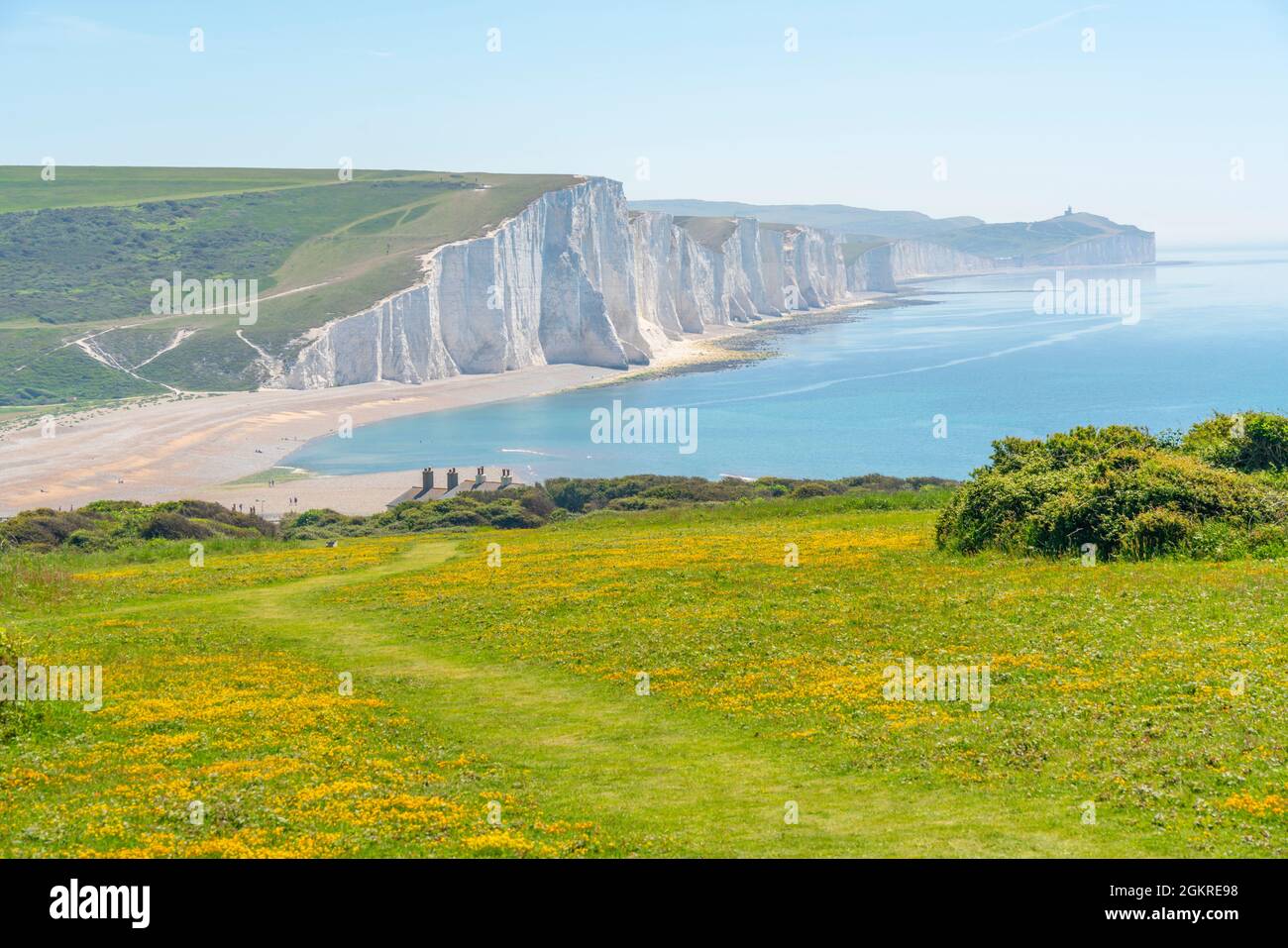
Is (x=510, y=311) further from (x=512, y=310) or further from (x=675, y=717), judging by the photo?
(x=675, y=717)

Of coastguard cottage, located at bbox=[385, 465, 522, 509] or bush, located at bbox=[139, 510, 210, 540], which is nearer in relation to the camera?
bush, located at bbox=[139, 510, 210, 540]

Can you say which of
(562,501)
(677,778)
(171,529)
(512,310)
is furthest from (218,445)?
(677,778)

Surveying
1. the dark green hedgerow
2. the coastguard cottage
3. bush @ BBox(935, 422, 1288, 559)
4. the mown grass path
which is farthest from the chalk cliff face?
the mown grass path

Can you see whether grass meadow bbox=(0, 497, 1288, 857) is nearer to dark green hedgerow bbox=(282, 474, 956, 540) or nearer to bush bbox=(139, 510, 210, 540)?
bush bbox=(139, 510, 210, 540)

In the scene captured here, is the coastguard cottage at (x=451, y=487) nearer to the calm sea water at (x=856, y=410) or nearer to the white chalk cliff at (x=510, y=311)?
the calm sea water at (x=856, y=410)

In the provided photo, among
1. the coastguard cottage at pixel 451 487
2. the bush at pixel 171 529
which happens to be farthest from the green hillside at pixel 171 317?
the bush at pixel 171 529

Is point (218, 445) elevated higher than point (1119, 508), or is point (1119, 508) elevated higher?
point (1119, 508)
